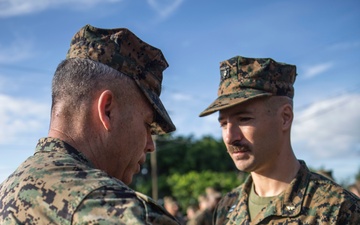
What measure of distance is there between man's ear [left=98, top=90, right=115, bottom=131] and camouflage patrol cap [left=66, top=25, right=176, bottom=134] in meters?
0.17

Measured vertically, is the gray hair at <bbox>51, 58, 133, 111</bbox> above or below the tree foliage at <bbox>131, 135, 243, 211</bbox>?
below

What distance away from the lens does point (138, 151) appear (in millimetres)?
2369

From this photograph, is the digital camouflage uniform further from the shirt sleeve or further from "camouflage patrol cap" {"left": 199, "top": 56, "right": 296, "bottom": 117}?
the shirt sleeve

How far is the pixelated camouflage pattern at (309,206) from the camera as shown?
349 cm

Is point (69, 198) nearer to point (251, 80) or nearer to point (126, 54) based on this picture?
point (126, 54)

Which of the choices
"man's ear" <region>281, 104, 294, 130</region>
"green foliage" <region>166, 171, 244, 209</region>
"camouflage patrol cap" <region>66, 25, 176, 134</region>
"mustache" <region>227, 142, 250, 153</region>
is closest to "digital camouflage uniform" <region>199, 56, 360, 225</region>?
"man's ear" <region>281, 104, 294, 130</region>

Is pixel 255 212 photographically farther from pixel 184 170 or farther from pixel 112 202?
pixel 184 170

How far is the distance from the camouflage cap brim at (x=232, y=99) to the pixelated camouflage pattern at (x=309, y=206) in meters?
0.68

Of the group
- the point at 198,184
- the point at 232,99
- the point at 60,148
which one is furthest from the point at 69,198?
the point at 198,184

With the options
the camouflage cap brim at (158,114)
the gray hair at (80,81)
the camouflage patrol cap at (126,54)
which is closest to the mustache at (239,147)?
the camouflage cap brim at (158,114)

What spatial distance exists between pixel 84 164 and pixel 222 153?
4852 centimetres

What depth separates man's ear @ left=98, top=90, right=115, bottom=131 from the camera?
219 centimetres

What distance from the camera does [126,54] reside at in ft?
7.85

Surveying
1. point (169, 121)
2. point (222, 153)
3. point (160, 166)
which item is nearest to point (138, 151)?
point (169, 121)
